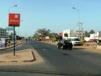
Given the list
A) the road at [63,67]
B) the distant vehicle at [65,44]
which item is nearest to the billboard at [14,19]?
the road at [63,67]

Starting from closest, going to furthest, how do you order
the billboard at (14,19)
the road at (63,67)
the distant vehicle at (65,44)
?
the road at (63,67) → the billboard at (14,19) → the distant vehicle at (65,44)

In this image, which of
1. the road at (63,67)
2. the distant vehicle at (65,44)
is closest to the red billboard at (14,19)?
the road at (63,67)

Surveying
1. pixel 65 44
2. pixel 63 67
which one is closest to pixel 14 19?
pixel 63 67

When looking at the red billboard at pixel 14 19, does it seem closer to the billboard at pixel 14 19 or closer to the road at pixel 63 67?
the billboard at pixel 14 19

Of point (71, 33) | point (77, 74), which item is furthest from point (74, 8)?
point (71, 33)

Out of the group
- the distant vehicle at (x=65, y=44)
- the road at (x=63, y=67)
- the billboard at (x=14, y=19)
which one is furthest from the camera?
the distant vehicle at (x=65, y=44)

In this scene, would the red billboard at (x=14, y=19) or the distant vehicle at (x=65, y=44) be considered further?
the distant vehicle at (x=65, y=44)

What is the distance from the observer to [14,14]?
31.4 m

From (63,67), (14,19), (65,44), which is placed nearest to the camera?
(63,67)

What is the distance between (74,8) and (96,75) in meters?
69.3

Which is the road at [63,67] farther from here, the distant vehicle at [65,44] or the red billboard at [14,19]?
the distant vehicle at [65,44]

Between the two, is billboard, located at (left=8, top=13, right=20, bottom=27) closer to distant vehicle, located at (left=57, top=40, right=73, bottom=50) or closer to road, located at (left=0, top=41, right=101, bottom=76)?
road, located at (left=0, top=41, right=101, bottom=76)

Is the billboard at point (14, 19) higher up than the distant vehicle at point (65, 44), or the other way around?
the billboard at point (14, 19)

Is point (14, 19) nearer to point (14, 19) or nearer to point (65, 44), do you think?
point (14, 19)
